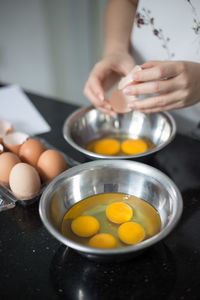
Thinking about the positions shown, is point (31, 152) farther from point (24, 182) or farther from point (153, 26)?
point (153, 26)

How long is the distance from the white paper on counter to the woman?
1.01ft

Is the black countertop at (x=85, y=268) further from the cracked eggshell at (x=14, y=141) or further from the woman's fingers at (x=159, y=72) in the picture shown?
the woman's fingers at (x=159, y=72)

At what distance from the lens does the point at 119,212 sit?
0.91 meters

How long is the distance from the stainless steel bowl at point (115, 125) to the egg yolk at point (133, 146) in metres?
0.06

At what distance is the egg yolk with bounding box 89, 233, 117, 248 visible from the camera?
2.69 ft

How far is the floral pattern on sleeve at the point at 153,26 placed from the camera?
1245 millimetres

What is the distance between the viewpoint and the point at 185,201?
100cm

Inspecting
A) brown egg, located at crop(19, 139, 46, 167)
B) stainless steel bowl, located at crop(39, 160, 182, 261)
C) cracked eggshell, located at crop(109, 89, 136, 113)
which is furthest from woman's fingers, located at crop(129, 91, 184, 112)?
brown egg, located at crop(19, 139, 46, 167)

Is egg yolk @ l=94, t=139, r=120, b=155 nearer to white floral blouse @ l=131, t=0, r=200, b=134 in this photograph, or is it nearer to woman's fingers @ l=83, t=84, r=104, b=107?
woman's fingers @ l=83, t=84, r=104, b=107

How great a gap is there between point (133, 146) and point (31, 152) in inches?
15.1

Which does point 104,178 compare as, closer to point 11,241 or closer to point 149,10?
point 11,241

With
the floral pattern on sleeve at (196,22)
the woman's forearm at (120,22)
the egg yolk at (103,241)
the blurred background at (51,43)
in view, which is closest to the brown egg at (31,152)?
the egg yolk at (103,241)

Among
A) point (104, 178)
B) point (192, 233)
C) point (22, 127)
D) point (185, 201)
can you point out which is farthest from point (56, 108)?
point (192, 233)

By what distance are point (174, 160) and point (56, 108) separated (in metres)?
0.64
